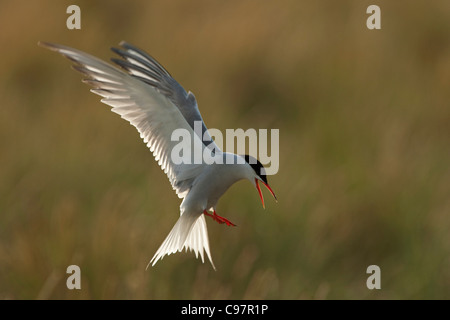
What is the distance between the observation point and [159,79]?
2.09 meters

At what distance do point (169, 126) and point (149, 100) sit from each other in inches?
4.1

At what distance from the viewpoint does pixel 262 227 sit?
3.75 metres

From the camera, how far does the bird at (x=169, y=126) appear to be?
1.91 m

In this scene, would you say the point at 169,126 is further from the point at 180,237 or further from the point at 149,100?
the point at 180,237

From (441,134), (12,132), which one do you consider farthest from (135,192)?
(441,134)

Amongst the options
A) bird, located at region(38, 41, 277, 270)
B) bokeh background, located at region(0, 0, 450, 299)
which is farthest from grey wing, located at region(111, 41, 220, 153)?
bokeh background, located at region(0, 0, 450, 299)

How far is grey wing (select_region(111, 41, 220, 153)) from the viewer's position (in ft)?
6.23

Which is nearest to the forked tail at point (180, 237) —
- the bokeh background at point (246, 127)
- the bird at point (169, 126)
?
the bird at point (169, 126)

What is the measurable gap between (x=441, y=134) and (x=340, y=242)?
4.75 feet

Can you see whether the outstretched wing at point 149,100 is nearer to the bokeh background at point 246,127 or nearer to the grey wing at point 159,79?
the grey wing at point 159,79

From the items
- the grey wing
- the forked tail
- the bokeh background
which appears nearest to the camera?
the grey wing

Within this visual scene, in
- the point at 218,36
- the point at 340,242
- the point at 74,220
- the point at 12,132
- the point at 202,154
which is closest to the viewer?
the point at 202,154

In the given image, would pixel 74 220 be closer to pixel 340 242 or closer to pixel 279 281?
pixel 279 281

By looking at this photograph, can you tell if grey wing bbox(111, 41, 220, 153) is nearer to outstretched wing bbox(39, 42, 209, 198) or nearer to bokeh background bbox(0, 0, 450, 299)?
outstretched wing bbox(39, 42, 209, 198)
